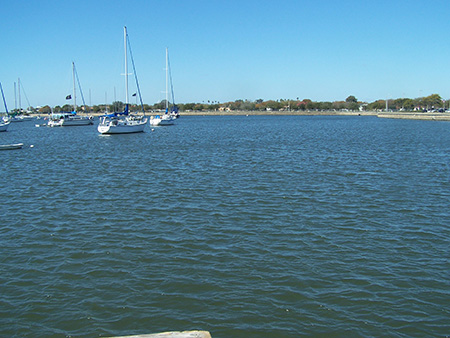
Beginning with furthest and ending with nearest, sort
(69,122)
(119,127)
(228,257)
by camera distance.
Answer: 1. (69,122)
2. (119,127)
3. (228,257)

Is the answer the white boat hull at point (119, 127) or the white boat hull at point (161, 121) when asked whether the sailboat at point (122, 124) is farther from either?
the white boat hull at point (161, 121)

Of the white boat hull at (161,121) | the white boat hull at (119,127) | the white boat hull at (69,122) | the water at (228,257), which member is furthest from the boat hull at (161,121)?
the water at (228,257)

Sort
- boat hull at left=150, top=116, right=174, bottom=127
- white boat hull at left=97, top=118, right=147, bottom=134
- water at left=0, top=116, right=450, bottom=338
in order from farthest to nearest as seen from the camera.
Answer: boat hull at left=150, top=116, right=174, bottom=127 < white boat hull at left=97, top=118, right=147, bottom=134 < water at left=0, top=116, right=450, bottom=338

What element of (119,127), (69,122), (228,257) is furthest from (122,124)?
(228,257)

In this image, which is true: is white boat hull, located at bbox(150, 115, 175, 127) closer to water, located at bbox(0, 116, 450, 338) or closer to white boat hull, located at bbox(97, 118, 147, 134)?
white boat hull, located at bbox(97, 118, 147, 134)

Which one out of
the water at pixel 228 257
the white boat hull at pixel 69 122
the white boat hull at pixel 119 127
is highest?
the white boat hull at pixel 69 122

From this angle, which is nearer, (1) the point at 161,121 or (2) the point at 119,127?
(2) the point at 119,127

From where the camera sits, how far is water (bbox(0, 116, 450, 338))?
792cm

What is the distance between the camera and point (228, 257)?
35.7 ft

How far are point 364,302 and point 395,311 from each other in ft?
2.01

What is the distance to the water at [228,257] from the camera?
312 inches

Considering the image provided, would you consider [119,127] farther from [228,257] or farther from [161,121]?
[228,257]

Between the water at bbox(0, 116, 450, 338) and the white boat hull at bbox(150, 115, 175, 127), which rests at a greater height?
the white boat hull at bbox(150, 115, 175, 127)

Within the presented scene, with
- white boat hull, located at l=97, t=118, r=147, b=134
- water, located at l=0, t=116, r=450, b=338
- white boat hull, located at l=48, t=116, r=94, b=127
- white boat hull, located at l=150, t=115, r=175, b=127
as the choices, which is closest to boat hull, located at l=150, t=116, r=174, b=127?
white boat hull, located at l=150, t=115, r=175, b=127
